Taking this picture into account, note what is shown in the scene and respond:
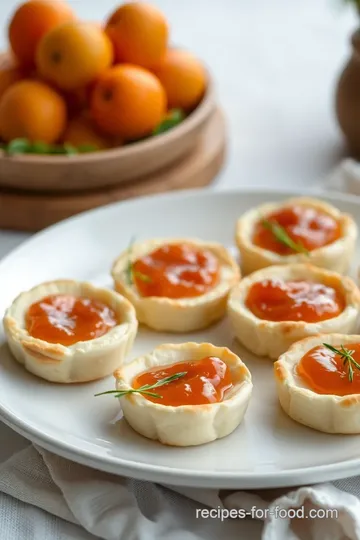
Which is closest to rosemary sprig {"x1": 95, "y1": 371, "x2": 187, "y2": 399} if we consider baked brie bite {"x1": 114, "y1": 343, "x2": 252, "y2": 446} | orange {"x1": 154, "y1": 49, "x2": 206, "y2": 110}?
baked brie bite {"x1": 114, "y1": 343, "x2": 252, "y2": 446}

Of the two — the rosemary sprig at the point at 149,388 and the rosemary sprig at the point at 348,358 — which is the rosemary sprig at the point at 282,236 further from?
the rosemary sprig at the point at 149,388

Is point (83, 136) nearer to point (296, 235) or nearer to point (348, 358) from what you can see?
point (296, 235)

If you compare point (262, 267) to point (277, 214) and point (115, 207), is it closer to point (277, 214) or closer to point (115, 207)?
point (277, 214)

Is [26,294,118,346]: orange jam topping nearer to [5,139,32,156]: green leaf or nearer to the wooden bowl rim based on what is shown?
the wooden bowl rim

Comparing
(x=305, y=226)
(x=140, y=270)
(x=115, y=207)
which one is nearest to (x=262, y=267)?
(x=305, y=226)

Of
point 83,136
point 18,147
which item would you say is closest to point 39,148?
point 18,147

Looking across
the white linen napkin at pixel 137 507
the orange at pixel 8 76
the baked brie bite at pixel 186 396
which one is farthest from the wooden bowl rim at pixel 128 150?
the white linen napkin at pixel 137 507
